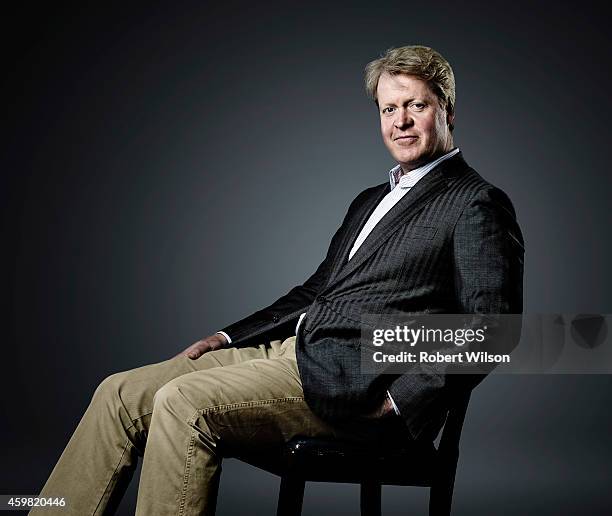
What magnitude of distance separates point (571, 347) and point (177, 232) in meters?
2.13

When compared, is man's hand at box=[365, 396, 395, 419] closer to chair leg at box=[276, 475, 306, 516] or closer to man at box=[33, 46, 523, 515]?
man at box=[33, 46, 523, 515]

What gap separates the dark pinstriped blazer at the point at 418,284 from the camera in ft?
7.01

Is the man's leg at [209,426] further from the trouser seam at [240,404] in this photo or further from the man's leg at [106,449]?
the man's leg at [106,449]

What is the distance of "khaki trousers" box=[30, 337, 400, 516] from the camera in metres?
2.02

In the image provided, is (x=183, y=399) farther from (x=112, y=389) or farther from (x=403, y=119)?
(x=403, y=119)

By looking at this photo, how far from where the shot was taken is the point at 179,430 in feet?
6.68

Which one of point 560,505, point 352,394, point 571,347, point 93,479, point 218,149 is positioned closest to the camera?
point 352,394

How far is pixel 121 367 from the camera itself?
4719mm

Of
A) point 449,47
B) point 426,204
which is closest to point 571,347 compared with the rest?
point 449,47

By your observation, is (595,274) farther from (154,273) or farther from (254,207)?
(154,273)

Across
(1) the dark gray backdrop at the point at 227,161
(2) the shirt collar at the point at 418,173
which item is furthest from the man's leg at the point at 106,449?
(1) the dark gray backdrop at the point at 227,161

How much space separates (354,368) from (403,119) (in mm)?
700

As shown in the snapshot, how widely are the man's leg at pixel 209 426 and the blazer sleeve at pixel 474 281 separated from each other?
24cm

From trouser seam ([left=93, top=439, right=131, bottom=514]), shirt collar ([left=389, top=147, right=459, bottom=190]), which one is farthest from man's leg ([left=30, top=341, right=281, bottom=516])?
shirt collar ([left=389, top=147, right=459, bottom=190])
